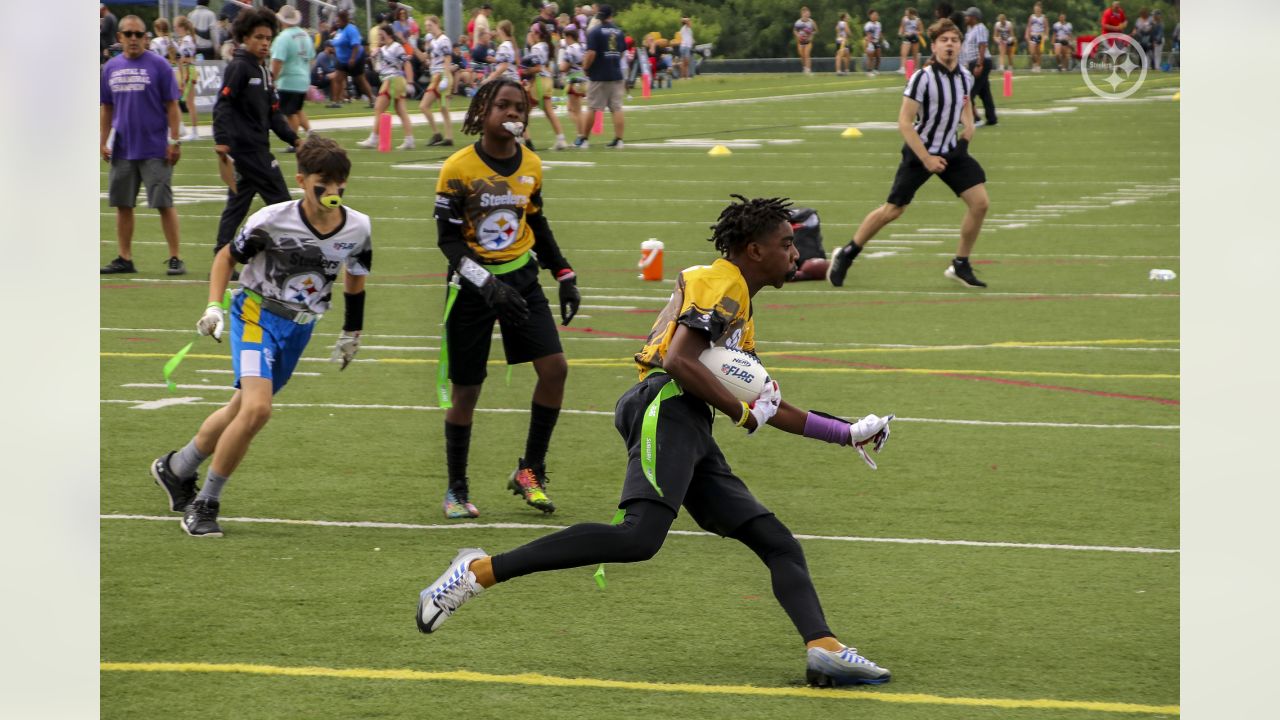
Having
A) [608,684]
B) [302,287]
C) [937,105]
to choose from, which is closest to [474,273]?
[302,287]

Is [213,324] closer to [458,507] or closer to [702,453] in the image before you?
[458,507]

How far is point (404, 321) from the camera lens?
526 inches

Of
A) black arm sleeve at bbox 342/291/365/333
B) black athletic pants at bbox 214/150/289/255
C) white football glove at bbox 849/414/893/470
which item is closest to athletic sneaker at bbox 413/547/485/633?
white football glove at bbox 849/414/893/470

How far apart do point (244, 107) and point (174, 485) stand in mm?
6885

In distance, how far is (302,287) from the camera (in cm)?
708

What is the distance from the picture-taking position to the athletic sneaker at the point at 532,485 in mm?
7461

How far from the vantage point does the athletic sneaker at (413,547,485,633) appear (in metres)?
5.07

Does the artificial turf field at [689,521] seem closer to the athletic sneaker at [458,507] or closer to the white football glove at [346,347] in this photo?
the athletic sneaker at [458,507]

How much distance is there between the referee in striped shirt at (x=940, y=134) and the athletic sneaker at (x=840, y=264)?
1.13 feet

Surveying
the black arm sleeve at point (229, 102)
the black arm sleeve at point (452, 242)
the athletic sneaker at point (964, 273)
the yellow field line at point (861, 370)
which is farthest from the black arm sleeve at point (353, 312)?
the athletic sneaker at point (964, 273)
